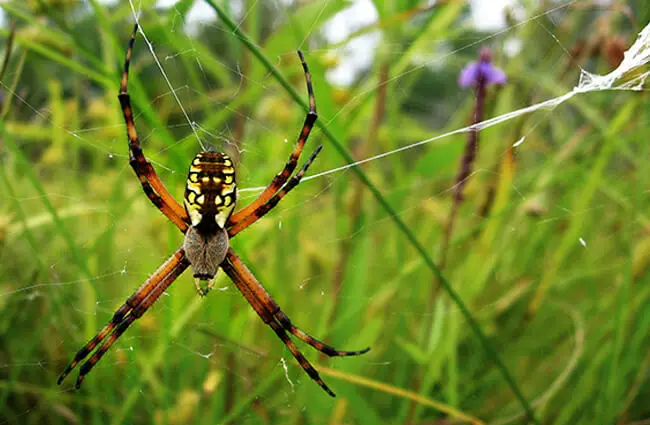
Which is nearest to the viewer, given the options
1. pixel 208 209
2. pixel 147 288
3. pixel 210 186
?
pixel 210 186

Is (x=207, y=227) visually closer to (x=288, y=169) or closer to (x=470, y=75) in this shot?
(x=288, y=169)

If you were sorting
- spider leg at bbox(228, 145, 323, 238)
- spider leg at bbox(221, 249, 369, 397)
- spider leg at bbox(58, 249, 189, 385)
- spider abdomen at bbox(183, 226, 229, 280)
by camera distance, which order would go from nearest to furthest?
spider leg at bbox(228, 145, 323, 238)
spider abdomen at bbox(183, 226, 229, 280)
spider leg at bbox(58, 249, 189, 385)
spider leg at bbox(221, 249, 369, 397)

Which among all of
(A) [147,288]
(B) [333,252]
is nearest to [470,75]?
(A) [147,288]

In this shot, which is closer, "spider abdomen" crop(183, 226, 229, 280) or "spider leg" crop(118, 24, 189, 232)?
"spider leg" crop(118, 24, 189, 232)

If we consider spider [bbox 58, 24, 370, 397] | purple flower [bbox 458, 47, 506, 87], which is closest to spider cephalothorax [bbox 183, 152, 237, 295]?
spider [bbox 58, 24, 370, 397]

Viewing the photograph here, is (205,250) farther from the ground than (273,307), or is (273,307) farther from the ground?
(205,250)

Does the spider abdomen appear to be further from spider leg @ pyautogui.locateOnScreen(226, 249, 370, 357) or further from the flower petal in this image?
the flower petal
